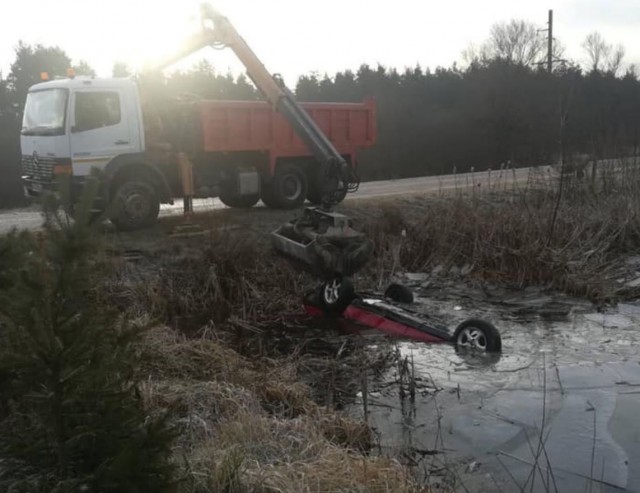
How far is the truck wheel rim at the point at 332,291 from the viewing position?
8.47 metres

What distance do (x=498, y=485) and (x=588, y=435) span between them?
1029 millimetres

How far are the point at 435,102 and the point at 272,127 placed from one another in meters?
37.6

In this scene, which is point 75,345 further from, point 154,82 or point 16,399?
point 154,82

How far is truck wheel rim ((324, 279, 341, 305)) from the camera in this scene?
847 cm

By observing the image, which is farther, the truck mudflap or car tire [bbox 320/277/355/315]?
car tire [bbox 320/277/355/315]

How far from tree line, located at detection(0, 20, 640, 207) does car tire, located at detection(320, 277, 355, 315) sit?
2365 centimetres

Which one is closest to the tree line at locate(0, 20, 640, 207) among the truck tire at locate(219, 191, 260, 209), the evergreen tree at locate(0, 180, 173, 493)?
the truck tire at locate(219, 191, 260, 209)

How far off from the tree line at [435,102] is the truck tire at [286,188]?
1854 cm

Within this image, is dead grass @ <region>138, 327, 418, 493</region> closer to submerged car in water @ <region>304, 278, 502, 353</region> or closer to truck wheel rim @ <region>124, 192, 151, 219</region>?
submerged car in water @ <region>304, 278, 502, 353</region>

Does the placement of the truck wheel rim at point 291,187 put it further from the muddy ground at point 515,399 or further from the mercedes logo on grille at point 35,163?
the muddy ground at point 515,399

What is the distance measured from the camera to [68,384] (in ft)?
8.45

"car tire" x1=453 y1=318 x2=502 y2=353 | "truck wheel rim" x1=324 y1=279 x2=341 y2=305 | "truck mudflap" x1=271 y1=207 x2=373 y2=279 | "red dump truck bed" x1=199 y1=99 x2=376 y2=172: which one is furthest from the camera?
"red dump truck bed" x1=199 y1=99 x2=376 y2=172

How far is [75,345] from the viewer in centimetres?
253

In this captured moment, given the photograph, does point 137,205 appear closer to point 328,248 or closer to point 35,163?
point 35,163
